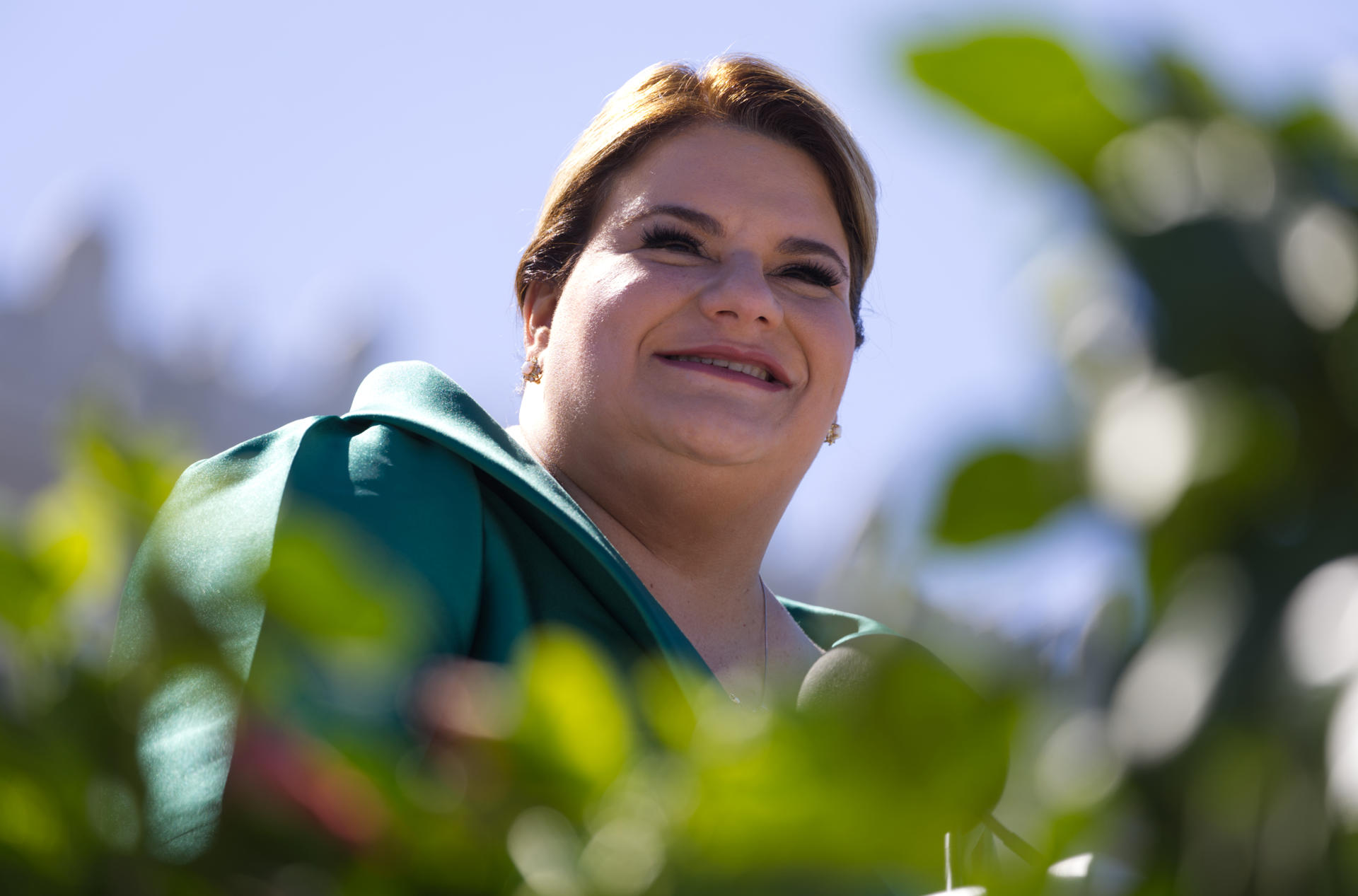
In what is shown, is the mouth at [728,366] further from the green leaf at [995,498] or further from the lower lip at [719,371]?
the green leaf at [995,498]

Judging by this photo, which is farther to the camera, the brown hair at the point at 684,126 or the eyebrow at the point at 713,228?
the brown hair at the point at 684,126

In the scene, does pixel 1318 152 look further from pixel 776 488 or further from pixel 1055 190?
pixel 776 488

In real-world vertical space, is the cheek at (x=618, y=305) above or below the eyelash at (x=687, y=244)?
below

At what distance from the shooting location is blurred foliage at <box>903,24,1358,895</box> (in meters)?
0.25

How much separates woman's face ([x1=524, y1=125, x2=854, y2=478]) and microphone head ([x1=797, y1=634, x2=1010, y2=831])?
137cm

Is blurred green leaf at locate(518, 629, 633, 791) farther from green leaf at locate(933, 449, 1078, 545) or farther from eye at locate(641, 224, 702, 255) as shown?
eye at locate(641, 224, 702, 255)

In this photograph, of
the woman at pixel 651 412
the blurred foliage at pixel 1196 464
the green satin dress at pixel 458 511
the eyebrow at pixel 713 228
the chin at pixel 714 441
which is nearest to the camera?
the blurred foliage at pixel 1196 464

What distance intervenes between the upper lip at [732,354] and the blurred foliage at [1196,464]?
140cm

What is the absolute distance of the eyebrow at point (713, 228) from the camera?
1754mm

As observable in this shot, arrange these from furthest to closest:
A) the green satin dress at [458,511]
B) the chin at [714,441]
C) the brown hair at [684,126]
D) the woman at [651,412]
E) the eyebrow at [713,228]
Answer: the brown hair at [684,126] → the eyebrow at [713,228] → the chin at [714,441] → the woman at [651,412] → the green satin dress at [458,511]

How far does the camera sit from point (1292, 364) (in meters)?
0.28

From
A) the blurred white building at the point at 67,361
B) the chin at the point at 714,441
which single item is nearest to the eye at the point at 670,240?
the chin at the point at 714,441

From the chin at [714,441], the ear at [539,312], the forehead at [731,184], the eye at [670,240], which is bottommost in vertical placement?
the chin at [714,441]

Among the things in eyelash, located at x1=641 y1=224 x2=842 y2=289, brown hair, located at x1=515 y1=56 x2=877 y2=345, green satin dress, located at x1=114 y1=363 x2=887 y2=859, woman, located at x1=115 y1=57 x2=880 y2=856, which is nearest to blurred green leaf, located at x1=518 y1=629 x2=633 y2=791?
green satin dress, located at x1=114 y1=363 x2=887 y2=859
